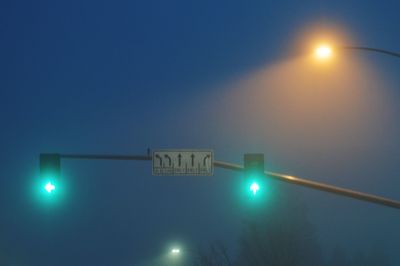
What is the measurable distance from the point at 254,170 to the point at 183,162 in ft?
6.60

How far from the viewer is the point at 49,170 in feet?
66.7

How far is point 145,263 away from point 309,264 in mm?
43266

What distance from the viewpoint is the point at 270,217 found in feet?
157

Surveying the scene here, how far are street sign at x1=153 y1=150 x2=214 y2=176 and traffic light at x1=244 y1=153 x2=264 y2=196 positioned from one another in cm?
124

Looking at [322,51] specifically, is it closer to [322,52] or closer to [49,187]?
[322,52]

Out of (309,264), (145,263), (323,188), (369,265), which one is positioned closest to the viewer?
(323,188)

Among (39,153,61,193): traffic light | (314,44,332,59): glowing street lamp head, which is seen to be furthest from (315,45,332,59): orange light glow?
(39,153,61,193): traffic light

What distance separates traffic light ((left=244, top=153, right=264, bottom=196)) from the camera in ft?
62.6

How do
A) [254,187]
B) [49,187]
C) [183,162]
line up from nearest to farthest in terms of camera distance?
[254,187] < [49,187] < [183,162]

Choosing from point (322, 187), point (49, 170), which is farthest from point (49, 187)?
point (322, 187)

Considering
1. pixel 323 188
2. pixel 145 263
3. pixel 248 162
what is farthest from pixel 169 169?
pixel 145 263

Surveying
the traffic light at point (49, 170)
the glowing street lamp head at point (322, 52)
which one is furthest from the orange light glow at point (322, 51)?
the traffic light at point (49, 170)

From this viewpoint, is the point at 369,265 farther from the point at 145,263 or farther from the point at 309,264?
the point at 145,263

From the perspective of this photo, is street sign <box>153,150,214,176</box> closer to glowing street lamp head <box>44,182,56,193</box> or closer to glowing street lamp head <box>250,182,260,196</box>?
glowing street lamp head <box>250,182,260,196</box>
